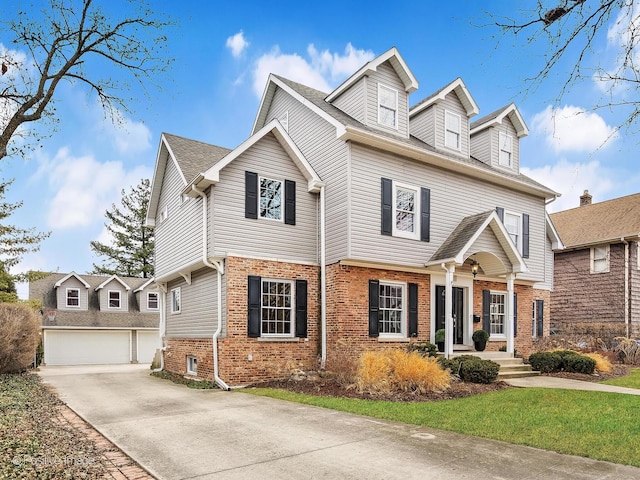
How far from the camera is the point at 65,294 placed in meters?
29.5

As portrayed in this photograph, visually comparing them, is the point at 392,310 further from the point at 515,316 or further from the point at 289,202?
the point at 515,316

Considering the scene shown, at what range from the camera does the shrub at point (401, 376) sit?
10.4 m

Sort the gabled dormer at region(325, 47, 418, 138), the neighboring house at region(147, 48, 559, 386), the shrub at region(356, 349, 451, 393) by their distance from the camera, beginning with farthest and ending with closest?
the gabled dormer at region(325, 47, 418, 138) → the neighboring house at region(147, 48, 559, 386) → the shrub at region(356, 349, 451, 393)

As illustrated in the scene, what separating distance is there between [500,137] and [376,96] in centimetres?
627

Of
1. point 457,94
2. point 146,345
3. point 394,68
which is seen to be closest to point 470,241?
point 457,94

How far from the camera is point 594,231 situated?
955 inches

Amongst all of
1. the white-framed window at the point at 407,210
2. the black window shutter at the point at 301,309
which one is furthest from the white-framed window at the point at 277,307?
the white-framed window at the point at 407,210

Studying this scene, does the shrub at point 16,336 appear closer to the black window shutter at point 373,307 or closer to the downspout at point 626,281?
the black window shutter at point 373,307

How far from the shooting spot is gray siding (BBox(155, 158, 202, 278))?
13922 mm

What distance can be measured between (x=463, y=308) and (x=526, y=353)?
3754 mm

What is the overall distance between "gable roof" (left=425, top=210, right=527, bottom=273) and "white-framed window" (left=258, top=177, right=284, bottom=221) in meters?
4.97

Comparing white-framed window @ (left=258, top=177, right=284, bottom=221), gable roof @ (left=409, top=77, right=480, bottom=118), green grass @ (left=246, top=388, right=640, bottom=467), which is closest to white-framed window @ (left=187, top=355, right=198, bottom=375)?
green grass @ (left=246, top=388, right=640, bottom=467)

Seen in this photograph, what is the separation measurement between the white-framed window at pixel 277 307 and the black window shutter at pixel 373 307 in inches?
90.4

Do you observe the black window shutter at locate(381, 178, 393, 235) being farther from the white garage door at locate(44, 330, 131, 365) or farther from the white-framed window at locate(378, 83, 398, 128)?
the white garage door at locate(44, 330, 131, 365)
